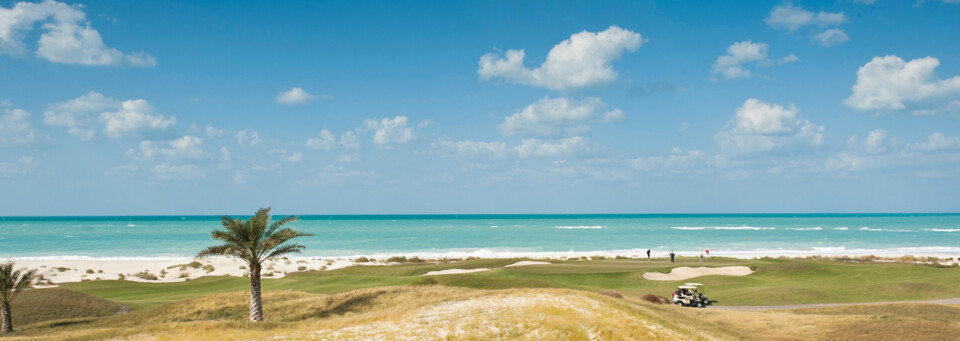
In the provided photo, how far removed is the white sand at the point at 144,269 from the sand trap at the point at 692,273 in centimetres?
3218

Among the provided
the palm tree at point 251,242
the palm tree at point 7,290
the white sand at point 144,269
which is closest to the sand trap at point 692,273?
the palm tree at point 251,242

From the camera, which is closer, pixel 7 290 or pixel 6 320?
pixel 6 320

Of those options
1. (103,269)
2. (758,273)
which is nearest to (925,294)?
(758,273)

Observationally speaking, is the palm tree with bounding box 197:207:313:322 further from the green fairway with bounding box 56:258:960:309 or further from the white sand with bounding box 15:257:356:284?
the white sand with bounding box 15:257:356:284

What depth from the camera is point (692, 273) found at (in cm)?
4562

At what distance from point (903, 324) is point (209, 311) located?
30.4 m

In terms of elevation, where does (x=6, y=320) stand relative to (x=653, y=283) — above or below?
above

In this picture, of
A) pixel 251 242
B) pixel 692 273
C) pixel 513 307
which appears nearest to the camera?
pixel 513 307

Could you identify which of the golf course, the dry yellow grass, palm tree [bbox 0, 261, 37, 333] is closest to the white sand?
the golf course

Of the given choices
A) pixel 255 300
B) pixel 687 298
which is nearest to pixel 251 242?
pixel 255 300

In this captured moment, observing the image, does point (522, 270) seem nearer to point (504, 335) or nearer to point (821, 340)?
point (821, 340)

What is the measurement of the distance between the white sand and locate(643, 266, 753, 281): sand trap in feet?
106

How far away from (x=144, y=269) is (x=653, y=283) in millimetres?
52309

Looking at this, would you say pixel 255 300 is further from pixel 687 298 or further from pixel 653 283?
pixel 653 283
